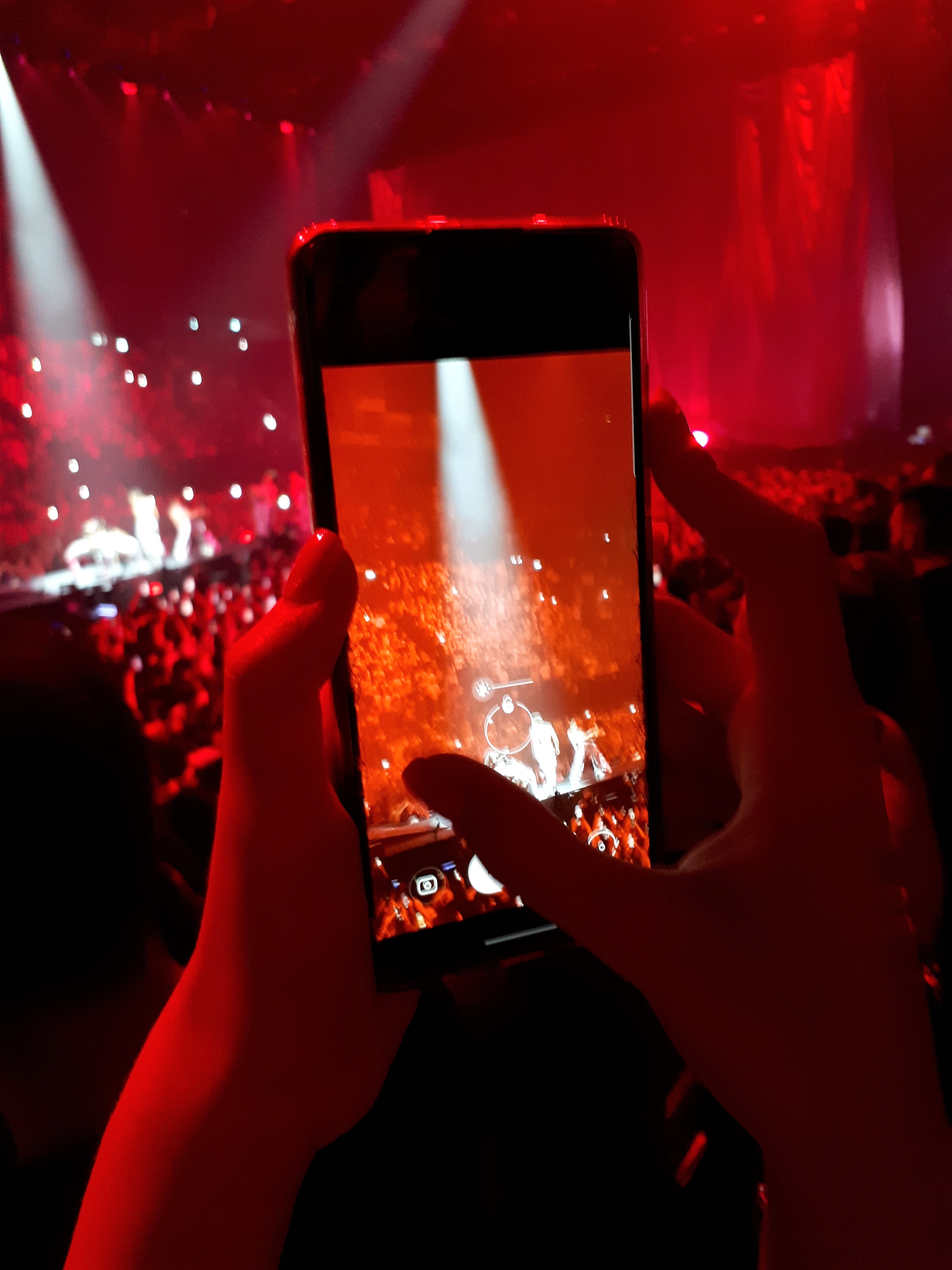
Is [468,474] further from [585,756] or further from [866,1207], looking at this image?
[866,1207]

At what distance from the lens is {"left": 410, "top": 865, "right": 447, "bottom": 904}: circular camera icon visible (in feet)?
1.60

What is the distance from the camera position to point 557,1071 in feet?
1.40

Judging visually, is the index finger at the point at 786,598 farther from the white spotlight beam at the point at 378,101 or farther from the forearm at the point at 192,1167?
the white spotlight beam at the point at 378,101

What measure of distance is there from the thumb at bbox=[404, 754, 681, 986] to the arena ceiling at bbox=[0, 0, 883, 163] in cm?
409

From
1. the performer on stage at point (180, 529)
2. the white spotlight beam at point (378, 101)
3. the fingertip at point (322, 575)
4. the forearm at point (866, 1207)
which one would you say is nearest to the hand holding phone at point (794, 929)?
the forearm at point (866, 1207)

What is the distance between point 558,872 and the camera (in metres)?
0.39

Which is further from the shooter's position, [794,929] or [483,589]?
[483,589]

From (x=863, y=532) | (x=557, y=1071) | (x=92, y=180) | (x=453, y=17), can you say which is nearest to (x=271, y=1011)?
(x=557, y=1071)

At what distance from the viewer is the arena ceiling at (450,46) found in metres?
3.59

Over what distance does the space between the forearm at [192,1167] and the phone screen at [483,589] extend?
0.12 metres

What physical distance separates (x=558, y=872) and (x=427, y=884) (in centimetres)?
13

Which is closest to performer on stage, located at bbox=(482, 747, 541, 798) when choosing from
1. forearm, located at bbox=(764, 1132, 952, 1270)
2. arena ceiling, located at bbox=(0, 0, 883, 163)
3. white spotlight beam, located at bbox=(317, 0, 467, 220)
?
forearm, located at bbox=(764, 1132, 952, 1270)

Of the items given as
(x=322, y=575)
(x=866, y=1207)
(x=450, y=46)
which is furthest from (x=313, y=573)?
(x=450, y=46)

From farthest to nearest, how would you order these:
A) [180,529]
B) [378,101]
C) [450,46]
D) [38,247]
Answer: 1. [180,529]
2. [378,101]
3. [38,247]
4. [450,46]
